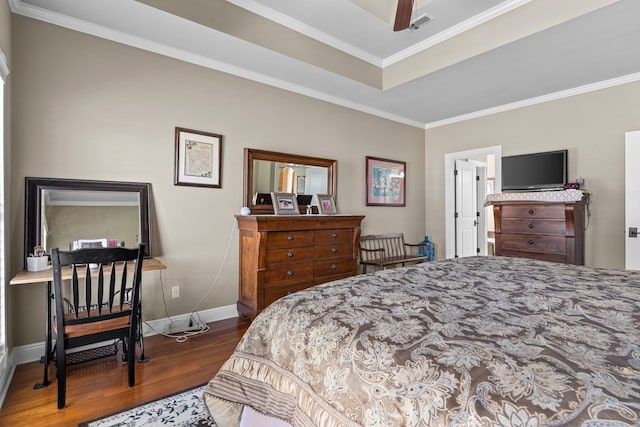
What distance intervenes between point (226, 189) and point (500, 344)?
300 cm

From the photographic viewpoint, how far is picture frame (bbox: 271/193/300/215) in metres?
3.57

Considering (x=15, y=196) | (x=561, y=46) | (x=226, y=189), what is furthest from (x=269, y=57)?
(x=561, y=46)

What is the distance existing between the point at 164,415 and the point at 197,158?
2218 millimetres

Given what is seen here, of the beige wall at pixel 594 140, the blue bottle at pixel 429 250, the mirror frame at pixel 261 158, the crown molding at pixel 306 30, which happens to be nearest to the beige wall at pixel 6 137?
the crown molding at pixel 306 30

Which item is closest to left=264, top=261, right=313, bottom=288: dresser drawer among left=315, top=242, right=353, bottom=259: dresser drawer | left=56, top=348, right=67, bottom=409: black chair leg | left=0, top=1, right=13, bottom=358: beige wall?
left=315, top=242, right=353, bottom=259: dresser drawer

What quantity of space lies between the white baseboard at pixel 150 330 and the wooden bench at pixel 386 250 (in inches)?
74.7

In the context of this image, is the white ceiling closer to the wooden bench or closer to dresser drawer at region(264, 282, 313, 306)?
the wooden bench

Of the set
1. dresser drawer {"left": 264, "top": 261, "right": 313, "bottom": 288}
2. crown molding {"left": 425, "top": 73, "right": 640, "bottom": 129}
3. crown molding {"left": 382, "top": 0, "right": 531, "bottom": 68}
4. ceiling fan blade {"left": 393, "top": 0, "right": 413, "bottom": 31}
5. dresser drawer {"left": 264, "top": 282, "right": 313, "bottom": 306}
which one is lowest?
dresser drawer {"left": 264, "top": 282, "right": 313, "bottom": 306}

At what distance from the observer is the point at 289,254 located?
10.9 ft

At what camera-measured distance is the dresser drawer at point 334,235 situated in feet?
11.7

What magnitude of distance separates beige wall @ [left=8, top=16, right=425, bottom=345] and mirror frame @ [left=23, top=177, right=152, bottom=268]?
53 millimetres

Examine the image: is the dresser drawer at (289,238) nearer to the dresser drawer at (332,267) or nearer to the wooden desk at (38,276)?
the dresser drawer at (332,267)

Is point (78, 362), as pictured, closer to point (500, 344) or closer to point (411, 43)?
point (500, 344)

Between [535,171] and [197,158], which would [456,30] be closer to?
[535,171]
